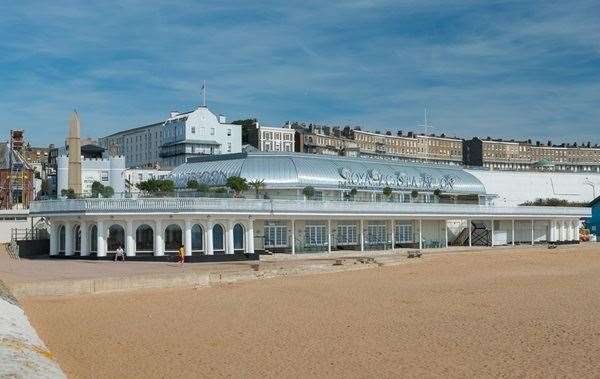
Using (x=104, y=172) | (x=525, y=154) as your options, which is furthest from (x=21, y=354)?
(x=525, y=154)

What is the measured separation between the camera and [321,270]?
4038 centimetres

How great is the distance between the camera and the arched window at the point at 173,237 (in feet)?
149

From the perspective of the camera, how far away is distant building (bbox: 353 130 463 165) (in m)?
144

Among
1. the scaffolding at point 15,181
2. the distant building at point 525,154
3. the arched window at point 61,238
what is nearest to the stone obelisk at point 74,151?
the arched window at point 61,238

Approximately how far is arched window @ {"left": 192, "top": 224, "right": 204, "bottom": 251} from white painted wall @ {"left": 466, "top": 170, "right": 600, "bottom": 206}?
4360cm

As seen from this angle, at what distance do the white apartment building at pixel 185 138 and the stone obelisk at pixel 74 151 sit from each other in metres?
32.7

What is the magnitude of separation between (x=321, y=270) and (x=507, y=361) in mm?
24046

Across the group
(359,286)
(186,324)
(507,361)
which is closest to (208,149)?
(359,286)

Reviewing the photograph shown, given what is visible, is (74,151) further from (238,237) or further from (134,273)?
(134,273)

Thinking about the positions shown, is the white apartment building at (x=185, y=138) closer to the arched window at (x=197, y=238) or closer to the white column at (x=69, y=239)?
the white column at (x=69, y=239)

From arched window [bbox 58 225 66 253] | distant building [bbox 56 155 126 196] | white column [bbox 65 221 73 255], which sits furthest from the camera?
distant building [bbox 56 155 126 196]

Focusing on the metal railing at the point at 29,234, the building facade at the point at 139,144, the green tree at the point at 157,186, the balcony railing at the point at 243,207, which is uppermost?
the building facade at the point at 139,144

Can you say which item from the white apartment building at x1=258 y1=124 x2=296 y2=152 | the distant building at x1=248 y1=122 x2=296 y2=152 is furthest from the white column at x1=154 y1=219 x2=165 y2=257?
the distant building at x1=248 y1=122 x2=296 y2=152

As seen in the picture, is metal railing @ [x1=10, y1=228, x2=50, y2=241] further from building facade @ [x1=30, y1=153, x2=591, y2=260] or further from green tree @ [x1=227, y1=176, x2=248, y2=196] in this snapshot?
green tree @ [x1=227, y1=176, x2=248, y2=196]
